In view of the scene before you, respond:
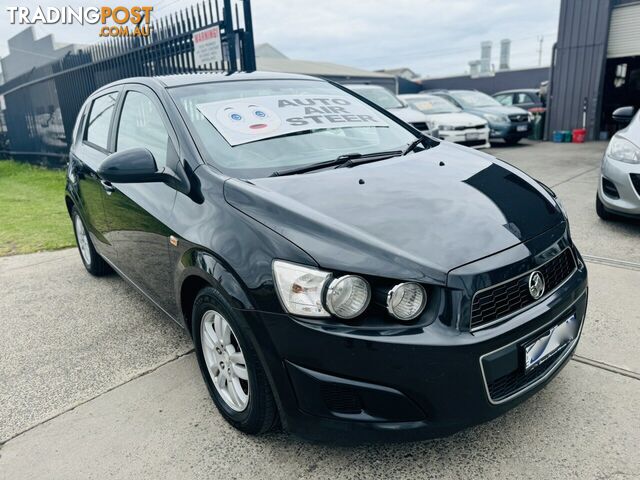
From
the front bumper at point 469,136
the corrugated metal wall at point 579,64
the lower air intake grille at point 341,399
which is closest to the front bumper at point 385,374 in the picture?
the lower air intake grille at point 341,399

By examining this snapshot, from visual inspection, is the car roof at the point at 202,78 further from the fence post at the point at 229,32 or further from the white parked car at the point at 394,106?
the white parked car at the point at 394,106

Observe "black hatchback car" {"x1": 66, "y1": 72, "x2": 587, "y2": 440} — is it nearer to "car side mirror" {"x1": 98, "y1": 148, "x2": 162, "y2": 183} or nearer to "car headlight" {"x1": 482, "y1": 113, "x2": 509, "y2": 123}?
"car side mirror" {"x1": 98, "y1": 148, "x2": 162, "y2": 183}

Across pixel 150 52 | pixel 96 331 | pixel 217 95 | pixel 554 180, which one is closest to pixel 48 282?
pixel 96 331

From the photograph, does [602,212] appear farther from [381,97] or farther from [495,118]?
[495,118]

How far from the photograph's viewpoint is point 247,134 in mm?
2604

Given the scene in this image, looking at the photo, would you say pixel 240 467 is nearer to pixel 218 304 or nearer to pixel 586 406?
pixel 218 304

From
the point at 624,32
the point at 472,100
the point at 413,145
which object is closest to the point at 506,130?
the point at 472,100

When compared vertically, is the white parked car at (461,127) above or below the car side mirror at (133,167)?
below

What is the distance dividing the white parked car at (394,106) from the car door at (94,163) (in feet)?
23.2

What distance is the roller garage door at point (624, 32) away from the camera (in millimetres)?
11750

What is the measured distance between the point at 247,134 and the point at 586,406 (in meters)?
2.10

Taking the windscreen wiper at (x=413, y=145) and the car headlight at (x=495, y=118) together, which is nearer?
the windscreen wiper at (x=413, y=145)

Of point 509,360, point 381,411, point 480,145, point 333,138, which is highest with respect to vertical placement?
point 333,138

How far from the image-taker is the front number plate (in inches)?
73.9
